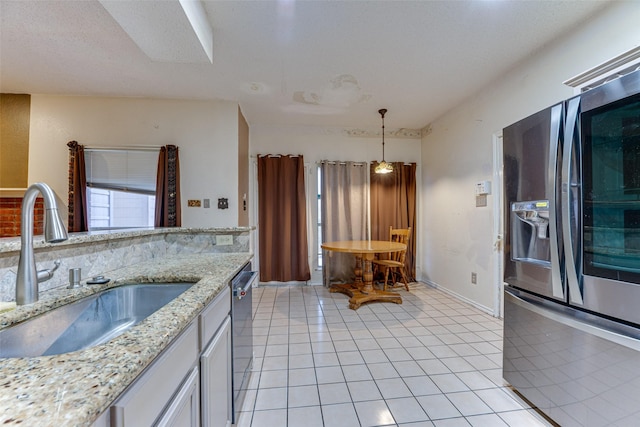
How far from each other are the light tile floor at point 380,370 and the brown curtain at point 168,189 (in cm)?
148

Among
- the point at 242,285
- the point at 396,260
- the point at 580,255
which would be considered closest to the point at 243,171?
the point at 242,285

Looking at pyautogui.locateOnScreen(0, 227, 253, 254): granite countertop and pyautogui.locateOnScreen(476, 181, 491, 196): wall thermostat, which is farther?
pyautogui.locateOnScreen(476, 181, 491, 196): wall thermostat

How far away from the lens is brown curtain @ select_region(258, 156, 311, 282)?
162 inches

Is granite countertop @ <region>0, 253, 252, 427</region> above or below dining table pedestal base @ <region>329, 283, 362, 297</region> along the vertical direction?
above

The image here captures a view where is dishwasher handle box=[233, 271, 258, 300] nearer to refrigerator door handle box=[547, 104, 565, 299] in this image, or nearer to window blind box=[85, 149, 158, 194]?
refrigerator door handle box=[547, 104, 565, 299]

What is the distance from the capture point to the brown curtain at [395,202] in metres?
4.33

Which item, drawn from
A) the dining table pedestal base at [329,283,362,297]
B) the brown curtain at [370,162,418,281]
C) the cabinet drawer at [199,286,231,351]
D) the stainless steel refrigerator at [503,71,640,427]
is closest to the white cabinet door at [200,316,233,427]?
the cabinet drawer at [199,286,231,351]

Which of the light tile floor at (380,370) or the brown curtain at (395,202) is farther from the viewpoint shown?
the brown curtain at (395,202)

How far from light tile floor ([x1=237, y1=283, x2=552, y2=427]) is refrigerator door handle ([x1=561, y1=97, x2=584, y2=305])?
0.85 meters

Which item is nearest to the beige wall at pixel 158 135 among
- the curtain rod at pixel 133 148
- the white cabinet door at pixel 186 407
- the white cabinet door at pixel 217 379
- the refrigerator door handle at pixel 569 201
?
the curtain rod at pixel 133 148

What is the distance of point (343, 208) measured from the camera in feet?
14.0

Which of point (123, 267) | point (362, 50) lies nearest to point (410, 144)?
point (362, 50)

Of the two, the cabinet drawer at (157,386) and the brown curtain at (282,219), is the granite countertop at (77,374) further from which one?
the brown curtain at (282,219)

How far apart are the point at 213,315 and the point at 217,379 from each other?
0.96 feet
